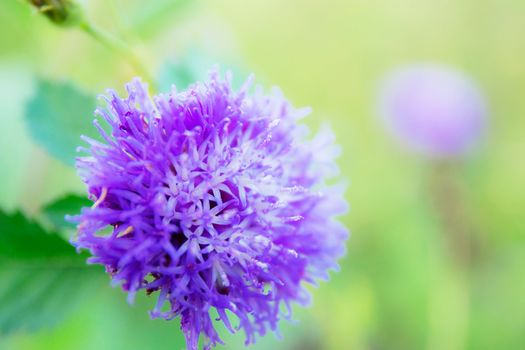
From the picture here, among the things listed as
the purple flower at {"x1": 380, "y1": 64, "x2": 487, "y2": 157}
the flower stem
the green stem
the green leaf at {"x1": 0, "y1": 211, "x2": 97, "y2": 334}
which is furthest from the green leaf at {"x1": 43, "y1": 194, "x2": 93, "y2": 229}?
the purple flower at {"x1": 380, "y1": 64, "x2": 487, "y2": 157}

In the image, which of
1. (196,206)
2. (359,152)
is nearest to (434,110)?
(359,152)

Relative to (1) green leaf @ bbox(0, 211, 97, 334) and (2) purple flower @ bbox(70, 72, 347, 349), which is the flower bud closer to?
(2) purple flower @ bbox(70, 72, 347, 349)

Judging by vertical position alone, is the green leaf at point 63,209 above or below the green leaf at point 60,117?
below

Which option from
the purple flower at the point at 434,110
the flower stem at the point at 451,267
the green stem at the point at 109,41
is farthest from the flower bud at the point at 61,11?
the purple flower at the point at 434,110

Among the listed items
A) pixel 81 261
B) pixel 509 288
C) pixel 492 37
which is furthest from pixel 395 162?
pixel 81 261

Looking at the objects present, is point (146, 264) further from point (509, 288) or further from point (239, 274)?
point (509, 288)

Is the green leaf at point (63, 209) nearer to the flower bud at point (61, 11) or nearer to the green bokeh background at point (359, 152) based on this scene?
the green bokeh background at point (359, 152)
